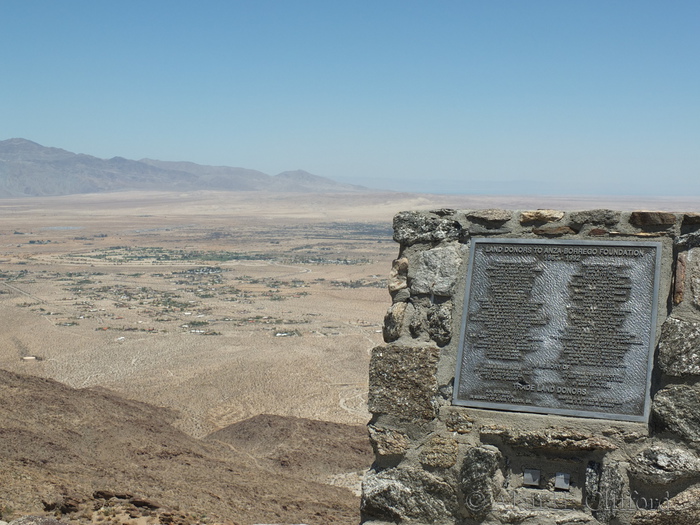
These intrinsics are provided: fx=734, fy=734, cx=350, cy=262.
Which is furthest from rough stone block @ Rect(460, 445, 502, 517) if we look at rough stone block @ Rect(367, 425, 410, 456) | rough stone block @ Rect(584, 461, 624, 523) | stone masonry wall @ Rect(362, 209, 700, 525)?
rough stone block @ Rect(584, 461, 624, 523)

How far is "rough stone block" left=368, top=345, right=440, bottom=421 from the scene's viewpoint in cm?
467

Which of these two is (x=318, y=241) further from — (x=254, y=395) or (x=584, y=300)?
(x=584, y=300)

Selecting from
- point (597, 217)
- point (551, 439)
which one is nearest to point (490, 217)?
point (597, 217)

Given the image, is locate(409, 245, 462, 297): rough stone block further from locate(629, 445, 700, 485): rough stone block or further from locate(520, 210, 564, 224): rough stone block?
locate(629, 445, 700, 485): rough stone block

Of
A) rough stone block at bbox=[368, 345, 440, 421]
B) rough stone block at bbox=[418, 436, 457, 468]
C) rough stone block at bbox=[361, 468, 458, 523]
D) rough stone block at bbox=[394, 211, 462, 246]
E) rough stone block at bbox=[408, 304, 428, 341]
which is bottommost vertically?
rough stone block at bbox=[361, 468, 458, 523]

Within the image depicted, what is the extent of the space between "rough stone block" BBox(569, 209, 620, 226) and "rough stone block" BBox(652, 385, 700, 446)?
1065 mm

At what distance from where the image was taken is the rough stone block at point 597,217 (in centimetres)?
461

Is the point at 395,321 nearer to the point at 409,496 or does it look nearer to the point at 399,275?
the point at 399,275

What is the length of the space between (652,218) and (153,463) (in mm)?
9866

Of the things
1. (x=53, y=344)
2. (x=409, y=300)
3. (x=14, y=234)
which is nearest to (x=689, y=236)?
(x=409, y=300)

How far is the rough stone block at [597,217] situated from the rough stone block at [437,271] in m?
0.78

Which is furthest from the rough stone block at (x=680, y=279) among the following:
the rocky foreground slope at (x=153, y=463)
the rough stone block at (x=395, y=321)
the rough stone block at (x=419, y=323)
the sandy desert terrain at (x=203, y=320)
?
the sandy desert terrain at (x=203, y=320)

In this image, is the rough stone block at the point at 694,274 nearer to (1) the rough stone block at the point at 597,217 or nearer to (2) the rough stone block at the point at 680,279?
(2) the rough stone block at the point at 680,279

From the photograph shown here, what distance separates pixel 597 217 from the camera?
462 centimetres
